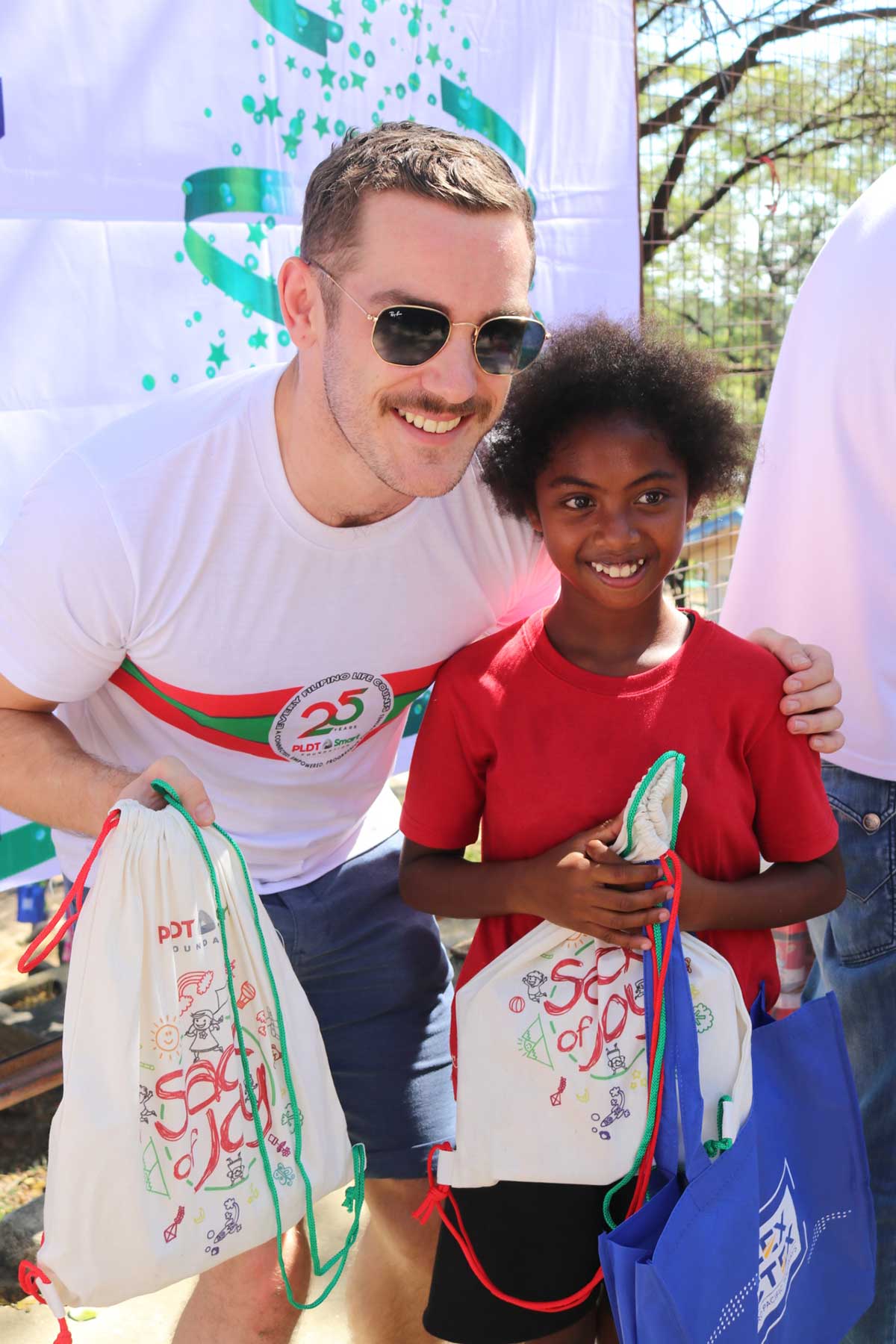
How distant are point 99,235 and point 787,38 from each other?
12.7 feet

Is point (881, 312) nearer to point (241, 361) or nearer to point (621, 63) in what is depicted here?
point (241, 361)

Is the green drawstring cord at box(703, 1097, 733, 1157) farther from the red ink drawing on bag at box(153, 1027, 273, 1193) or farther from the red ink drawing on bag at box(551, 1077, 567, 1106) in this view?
the red ink drawing on bag at box(153, 1027, 273, 1193)

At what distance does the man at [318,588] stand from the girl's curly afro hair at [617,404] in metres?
0.07

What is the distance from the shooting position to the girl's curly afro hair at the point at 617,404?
180 centimetres

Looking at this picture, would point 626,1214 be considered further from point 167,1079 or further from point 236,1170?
point 167,1079

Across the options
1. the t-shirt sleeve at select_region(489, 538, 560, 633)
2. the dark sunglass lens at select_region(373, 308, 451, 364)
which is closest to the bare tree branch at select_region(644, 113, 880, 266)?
the t-shirt sleeve at select_region(489, 538, 560, 633)

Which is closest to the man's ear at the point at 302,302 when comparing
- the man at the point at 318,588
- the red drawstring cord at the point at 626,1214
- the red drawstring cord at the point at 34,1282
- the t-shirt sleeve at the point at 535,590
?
the man at the point at 318,588

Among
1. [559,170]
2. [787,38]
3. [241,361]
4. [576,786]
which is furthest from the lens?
[787,38]

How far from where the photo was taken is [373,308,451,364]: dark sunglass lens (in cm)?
169

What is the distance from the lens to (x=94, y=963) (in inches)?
58.1

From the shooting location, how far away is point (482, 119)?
10.3 ft

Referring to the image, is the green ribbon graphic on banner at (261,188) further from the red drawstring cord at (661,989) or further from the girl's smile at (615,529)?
the red drawstring cord at (661,989)

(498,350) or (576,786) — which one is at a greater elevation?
(498,350)

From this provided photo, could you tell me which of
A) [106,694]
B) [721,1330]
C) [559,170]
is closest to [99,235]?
[106,694]
